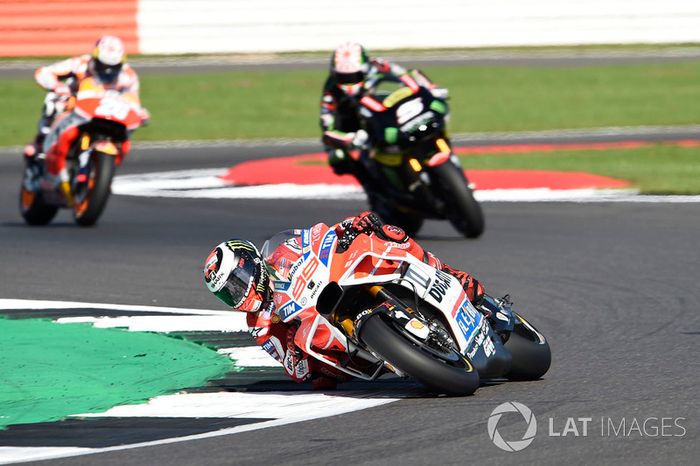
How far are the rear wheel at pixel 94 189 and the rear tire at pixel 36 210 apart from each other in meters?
0.59

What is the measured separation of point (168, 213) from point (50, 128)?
1.56 metres

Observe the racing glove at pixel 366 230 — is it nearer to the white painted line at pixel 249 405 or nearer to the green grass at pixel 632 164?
the white painted line at pixel 249 405

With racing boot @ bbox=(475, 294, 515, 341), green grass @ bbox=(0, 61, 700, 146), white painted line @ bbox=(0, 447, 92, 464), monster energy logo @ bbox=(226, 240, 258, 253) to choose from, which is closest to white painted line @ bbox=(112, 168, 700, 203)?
green grass @ bbox=(0, 61, 700, 146)

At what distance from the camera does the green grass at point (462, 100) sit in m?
24.8

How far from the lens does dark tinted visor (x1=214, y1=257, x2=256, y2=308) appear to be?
6.71 m

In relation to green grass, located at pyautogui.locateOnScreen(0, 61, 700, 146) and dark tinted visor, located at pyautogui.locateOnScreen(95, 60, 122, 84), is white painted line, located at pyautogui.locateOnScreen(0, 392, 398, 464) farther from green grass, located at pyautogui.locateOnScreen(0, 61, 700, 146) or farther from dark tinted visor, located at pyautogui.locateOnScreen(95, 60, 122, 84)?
green grass, located at pyautogui.locateOnScreen(0, 61, 700, 146)

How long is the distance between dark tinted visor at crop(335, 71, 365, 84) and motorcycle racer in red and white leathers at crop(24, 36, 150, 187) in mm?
1868

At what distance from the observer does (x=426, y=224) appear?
14375 millimetres

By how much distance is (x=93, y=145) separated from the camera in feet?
43.8

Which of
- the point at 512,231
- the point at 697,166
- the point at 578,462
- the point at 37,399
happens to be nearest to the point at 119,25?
the point at 697,166

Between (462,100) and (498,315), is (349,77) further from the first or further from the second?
(462,100)

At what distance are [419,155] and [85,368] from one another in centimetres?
557

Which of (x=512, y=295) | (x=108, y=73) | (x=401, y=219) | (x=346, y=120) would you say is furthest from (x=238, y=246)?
(x=108, y=73)

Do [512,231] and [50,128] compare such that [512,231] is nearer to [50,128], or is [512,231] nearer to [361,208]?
[361,208]
